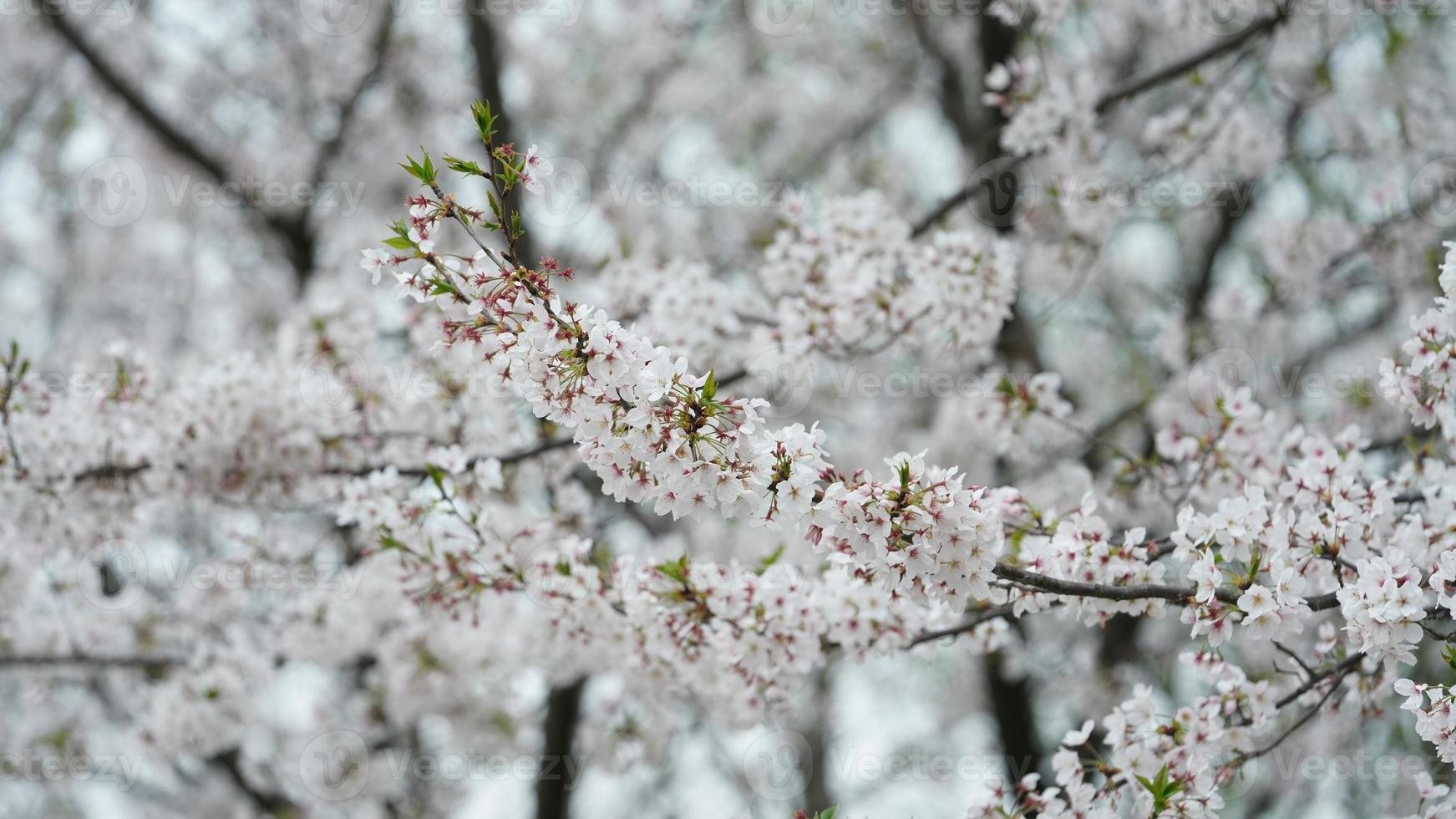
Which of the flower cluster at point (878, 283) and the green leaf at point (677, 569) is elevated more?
the flower cluster at point (878, 283)

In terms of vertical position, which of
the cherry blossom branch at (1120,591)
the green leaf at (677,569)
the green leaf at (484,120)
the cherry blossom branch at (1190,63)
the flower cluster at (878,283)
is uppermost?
the cherry blossom branch at (1190,63)

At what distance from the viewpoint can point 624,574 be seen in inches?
143

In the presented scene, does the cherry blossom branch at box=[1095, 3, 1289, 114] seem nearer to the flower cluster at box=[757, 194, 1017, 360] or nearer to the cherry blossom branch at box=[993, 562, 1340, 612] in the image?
the flower cluster at box=[757, 194, 1017, 360]

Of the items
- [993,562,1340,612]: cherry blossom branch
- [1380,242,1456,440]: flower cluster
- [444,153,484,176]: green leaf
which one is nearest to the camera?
[444,153,484,176]: green leaf

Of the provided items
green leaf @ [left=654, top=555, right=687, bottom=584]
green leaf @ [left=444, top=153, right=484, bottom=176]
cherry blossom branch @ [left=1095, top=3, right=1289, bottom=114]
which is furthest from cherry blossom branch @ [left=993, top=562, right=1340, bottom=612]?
cherry blossom branch @ [left=1095, top=3, right=1289, bottom=114]

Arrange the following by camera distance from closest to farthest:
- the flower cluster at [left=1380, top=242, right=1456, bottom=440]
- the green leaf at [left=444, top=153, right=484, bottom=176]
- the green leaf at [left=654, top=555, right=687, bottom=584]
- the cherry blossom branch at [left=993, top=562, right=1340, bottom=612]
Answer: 1. the green leaf at [left=444, top=153, right=484, bottom=176]
2. the cherry blossom branch at [left=993, top=562, right=1340, bottom=612]
3. the flower cluster at [left=1380, top=242, right=1456, bottom=440]
4. the green leaf at [left=654, top=555, right=687, bottom=584]

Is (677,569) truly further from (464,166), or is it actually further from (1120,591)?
(464,166)

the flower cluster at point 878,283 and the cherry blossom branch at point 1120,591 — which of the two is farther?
the flower cluster at point 878,283

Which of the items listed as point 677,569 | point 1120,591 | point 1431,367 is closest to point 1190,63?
point 1431,367

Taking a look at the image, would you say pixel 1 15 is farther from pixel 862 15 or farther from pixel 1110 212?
pixel 1110 212

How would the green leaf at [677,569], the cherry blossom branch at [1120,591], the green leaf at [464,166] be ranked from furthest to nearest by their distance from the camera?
the green leaf at [677,569]
the cherry blossom branch at [1120,591]
the green leaf at [464,166]

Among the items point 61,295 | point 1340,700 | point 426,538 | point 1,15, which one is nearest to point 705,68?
point 1,15

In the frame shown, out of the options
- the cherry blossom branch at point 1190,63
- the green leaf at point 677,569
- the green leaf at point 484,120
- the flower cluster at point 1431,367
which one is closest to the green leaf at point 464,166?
the green leaf at point 484,120

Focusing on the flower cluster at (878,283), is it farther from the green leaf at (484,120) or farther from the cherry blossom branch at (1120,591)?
the green leaf at (484,120)
